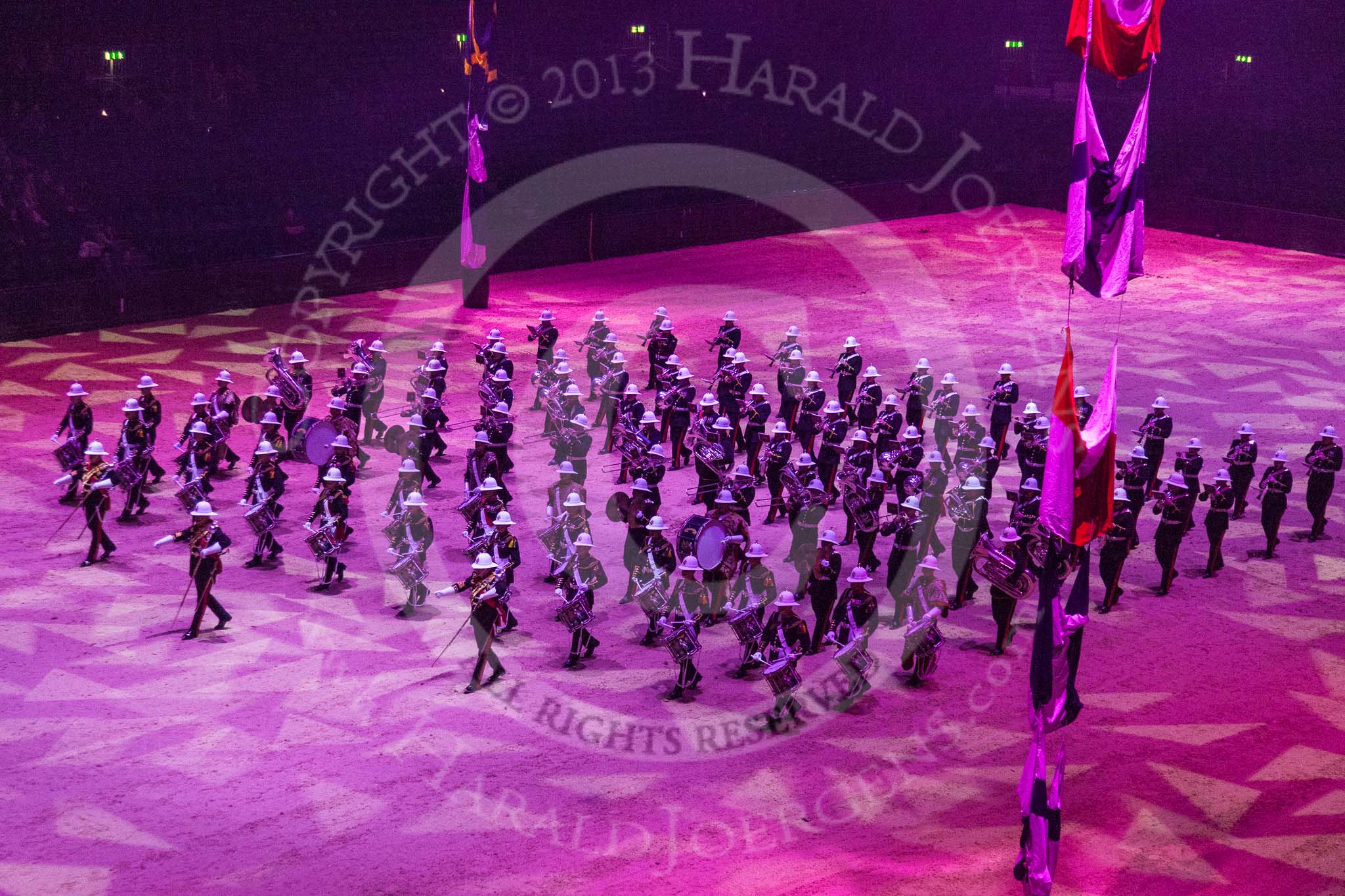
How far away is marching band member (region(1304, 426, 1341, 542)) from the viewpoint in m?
18.5

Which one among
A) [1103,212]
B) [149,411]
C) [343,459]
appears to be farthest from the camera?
[149,411]

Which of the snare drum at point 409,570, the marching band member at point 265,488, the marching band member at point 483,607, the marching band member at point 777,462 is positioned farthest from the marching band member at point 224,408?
the marching band member at point 777,462

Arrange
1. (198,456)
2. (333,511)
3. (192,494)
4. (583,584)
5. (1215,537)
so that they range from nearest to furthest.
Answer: (583,584) → (333,511) → (1215,537) → (192,494) → (198,456)

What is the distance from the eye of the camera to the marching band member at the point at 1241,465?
1875cm

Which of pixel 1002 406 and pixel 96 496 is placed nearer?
pixel 96 496

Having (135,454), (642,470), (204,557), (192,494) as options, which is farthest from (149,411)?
(642,470)

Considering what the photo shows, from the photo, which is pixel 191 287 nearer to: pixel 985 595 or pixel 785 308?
pixel 785 308

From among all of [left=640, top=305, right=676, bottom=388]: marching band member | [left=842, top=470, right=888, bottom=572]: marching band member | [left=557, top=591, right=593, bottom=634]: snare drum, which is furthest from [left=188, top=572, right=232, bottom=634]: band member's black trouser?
[left=640, top=305, right=676, bottom=388]: marching band member

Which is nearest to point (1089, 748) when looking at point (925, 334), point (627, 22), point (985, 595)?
point (985, 595)

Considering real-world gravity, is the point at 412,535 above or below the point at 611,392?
below

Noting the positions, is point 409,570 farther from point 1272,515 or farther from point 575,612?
point 1272,515

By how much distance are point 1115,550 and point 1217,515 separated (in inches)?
75.5

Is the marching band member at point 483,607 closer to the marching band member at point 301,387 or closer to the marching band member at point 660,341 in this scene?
the marching band member at point 301,387

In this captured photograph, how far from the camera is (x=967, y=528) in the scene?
17.3 metres
